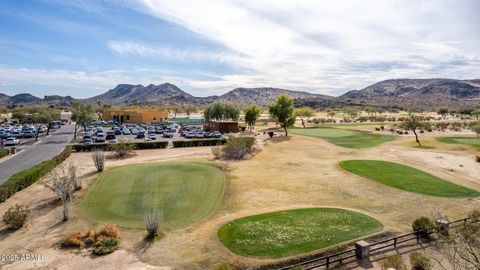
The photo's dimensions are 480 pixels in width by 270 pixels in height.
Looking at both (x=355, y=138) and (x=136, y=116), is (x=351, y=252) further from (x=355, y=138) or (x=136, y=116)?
(x=136, y=116)

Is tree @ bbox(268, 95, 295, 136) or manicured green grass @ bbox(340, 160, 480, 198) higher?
tree @ bbox(268, 95, 295, 136)

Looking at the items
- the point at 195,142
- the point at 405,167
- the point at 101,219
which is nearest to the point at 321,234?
the point at 101,219

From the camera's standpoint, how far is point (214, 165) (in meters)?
37.2

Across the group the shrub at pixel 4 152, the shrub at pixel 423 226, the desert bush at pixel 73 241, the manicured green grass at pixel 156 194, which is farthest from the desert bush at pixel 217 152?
the shrub at pixel 423 226

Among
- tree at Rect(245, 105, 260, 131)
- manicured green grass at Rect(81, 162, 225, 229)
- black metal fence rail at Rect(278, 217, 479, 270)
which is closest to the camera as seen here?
black metal fence rail at Rect(278, 217, 479, 270)

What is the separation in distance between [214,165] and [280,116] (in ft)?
102

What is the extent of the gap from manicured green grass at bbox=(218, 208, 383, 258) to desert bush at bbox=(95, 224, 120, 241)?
580 cm

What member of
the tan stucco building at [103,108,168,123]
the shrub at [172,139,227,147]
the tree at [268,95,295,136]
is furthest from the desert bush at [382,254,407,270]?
the tan stucco building at [103,108,168,123]

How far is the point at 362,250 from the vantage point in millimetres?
16234

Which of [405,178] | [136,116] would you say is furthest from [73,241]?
[136,116]

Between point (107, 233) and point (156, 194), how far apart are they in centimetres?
784

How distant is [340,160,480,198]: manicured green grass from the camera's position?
2763 cm

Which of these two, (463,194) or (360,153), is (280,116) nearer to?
(360,153)

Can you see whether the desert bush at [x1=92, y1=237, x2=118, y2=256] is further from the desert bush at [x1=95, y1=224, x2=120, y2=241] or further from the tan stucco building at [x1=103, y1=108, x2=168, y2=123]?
the tan stucco building at [x1=103, y1=108, x2=168, y2=123]
